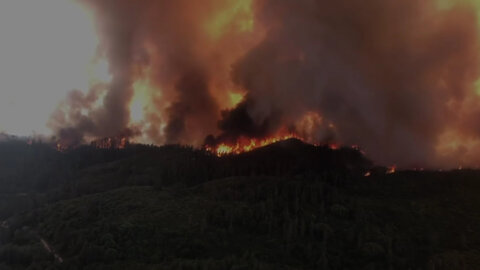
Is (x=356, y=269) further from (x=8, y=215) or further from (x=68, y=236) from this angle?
(x=8, y=215)

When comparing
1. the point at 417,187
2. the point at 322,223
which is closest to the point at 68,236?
the point at 322,223

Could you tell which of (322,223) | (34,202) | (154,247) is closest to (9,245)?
(154,247)

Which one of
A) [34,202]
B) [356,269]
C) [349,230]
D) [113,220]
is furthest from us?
[34,202]

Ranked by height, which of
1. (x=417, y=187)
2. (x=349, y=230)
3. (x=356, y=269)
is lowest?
(x=356, y=269)

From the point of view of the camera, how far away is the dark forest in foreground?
119 meters

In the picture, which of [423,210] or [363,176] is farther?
[363,176]

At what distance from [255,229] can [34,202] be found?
9275 cm

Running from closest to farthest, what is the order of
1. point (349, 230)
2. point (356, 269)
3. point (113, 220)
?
point (356, 269) → point (349, 230) → point (113, 220)

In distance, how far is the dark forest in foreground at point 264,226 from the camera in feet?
390

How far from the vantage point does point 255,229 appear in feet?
443

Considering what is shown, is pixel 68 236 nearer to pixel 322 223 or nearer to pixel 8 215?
pixel 8 215

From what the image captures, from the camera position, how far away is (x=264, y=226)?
135 metres

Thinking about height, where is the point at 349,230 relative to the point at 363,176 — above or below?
below

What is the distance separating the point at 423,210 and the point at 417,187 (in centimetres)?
1823
